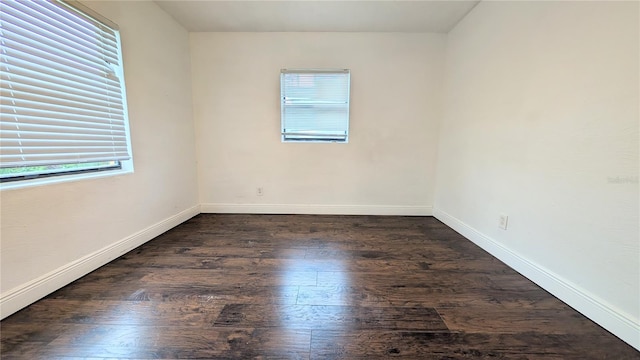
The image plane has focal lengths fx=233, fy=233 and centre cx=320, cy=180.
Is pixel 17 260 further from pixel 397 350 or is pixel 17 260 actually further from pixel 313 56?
pixel 313 56

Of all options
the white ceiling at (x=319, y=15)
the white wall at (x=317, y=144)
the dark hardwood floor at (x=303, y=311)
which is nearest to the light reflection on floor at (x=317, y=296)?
the dark hardwood floor at (x=303, y=311)

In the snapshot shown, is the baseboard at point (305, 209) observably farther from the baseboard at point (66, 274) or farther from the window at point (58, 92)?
the window at point (58, 92)

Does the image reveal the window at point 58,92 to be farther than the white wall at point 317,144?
No

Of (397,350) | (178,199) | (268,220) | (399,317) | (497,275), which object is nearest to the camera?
(397,350)

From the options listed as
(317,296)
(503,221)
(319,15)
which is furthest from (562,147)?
(319,15)

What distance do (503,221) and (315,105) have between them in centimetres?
234

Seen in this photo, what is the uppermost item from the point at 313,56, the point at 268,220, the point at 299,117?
the point at 313,56

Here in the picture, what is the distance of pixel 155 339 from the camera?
3.76 feet

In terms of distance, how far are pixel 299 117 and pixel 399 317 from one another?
2.49m

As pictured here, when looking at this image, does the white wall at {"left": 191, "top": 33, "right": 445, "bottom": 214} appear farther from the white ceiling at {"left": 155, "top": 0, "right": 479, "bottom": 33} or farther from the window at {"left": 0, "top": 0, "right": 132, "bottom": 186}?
the window at {"left": 0, "top": 0, "right": 132, "bottom": 186}

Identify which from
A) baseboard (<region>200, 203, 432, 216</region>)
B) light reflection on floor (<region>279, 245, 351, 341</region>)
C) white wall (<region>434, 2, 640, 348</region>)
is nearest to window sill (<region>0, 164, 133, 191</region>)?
baseboard (<region>200, 203, 432, 216</region>)

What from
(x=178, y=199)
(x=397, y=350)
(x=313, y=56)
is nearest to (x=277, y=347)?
(x=397, y=350)

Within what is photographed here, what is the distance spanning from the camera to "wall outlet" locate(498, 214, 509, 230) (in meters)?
1.96

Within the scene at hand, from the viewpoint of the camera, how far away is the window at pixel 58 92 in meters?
1.31
